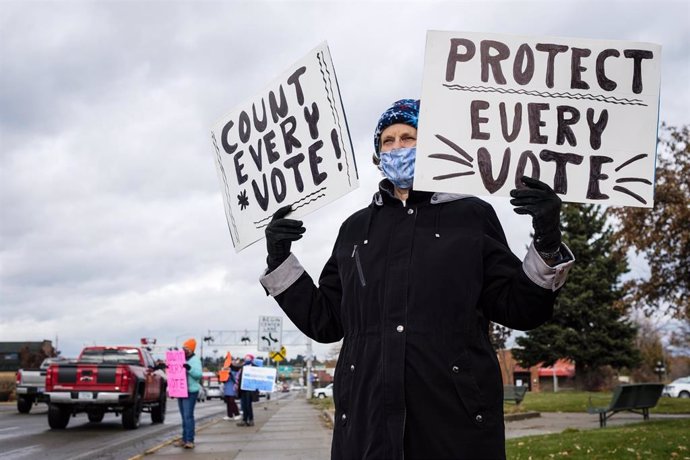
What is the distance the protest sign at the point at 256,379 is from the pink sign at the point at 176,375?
4080 millimetres

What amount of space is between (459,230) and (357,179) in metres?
0.79

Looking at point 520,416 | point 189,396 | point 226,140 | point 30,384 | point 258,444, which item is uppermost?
point 226,140

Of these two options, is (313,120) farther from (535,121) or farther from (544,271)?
(544,271)

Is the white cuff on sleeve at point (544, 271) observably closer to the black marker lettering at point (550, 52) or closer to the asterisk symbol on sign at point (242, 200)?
the black marker lettering at point (550, 52)

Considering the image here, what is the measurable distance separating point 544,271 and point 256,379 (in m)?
16.7

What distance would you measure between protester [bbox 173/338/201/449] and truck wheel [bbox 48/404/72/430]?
536 centimetres

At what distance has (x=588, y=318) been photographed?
44.0 m

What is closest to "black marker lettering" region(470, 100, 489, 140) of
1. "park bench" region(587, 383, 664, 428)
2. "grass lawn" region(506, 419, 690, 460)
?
"grass lawn" region(506, 419, 690, 460)

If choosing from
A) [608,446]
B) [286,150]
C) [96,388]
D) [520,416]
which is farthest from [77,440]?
[286,150]

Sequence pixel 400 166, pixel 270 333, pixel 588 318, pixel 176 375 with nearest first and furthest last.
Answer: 1. pixel 400 166
2. pixel 176 375
3. pixel 270 333
4. pixel 588 318

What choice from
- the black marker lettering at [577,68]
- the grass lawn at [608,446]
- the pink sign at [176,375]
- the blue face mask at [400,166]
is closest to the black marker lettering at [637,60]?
the black marker lettering at [577,68]

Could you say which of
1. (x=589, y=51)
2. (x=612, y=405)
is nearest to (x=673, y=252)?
(x=612, y=405)

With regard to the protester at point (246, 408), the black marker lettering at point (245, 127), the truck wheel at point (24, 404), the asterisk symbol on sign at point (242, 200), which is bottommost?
the truck wheel at point (24, 404)

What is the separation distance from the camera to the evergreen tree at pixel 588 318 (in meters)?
43.6
